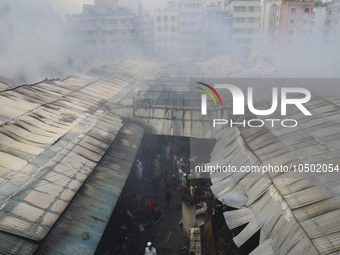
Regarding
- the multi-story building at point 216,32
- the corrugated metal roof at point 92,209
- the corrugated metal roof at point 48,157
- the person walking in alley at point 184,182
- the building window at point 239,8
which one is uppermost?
the building window at point 239,8

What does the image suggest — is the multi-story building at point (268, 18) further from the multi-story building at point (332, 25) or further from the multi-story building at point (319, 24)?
the multi-story building at point (332, 25)

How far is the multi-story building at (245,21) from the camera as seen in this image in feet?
194

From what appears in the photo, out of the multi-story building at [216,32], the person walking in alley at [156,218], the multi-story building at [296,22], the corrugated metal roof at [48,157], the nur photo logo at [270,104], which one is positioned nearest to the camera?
the corrugated metal roof at [48,157]

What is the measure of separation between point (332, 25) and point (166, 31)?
37.5 meters

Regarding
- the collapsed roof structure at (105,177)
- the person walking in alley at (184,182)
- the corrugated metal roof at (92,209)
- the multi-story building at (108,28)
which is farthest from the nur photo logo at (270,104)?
the multi-story building at (108,28)

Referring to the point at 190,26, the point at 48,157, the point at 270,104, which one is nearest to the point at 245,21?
the point at 190,26

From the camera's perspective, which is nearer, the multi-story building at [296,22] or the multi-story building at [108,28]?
the multi-story building at [296,22]

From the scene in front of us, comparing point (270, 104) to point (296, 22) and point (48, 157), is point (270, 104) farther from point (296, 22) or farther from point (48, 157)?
point (296, 22)

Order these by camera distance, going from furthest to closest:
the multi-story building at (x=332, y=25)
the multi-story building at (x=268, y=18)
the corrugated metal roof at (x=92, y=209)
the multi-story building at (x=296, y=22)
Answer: the multi-story building at (x=268, y=18)
the multi-story building at (x=296, y=22)
the multi-story building at (x=332, y=25)
the corrugated metal roof at (x=92, y=209)

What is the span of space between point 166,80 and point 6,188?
2316 cm

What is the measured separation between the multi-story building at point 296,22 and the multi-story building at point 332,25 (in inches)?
109

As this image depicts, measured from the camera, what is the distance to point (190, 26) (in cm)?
6619

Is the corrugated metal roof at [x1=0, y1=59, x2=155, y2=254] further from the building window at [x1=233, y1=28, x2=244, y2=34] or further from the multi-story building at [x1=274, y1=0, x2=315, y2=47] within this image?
the building window at [x1=233, y1=28, x2=244, y2=34]

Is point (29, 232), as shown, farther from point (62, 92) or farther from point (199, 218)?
point (62, 92)
